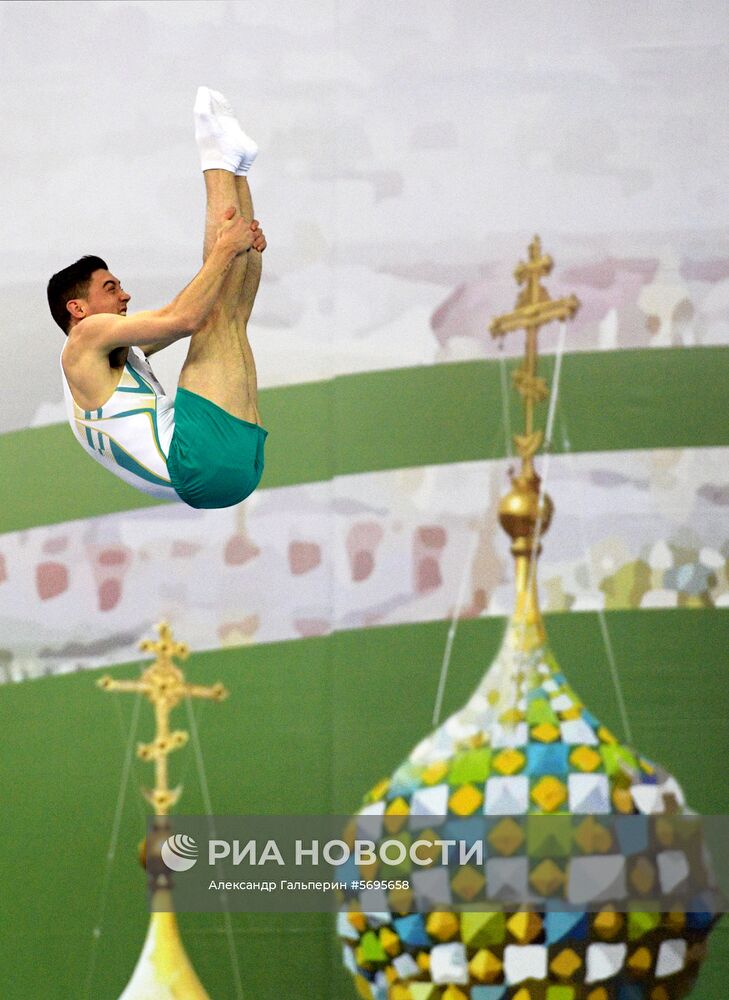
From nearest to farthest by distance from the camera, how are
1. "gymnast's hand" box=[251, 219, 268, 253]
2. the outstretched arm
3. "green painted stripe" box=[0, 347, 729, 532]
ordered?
the outstretched arm < "gymnast's hand" box=[251, 219, 268, 253] < "green painted stripe" box=[0, 347, 729, 532]

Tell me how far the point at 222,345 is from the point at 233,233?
28cm

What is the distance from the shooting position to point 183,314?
385 centimetres

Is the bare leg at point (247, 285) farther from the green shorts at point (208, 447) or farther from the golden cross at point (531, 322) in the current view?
the golden cross at point (531, 322)

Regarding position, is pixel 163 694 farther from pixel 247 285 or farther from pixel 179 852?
pixel 247 285

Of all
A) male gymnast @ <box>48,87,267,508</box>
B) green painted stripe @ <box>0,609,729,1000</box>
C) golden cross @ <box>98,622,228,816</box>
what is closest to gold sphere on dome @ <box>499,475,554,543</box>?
green painted stripe @ <box>0,609,729,1000</box>

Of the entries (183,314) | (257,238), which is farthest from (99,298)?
(257,238)

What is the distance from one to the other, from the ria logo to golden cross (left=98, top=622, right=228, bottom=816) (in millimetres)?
121

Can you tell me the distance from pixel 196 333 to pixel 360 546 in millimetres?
2639

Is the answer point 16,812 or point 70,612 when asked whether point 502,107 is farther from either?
point 16,812

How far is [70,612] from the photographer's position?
6.54m

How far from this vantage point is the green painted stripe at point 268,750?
625 centimetres

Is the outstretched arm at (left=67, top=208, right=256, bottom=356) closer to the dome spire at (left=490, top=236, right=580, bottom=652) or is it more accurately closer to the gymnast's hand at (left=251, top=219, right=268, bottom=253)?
the gymnast's hand at (left=251, top=219, right=268, bottom=253)

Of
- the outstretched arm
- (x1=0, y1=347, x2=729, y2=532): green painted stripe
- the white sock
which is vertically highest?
(x1=0, y1=347, x2=729, y2=532): green painted stripe

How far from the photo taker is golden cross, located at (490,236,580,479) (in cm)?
638
